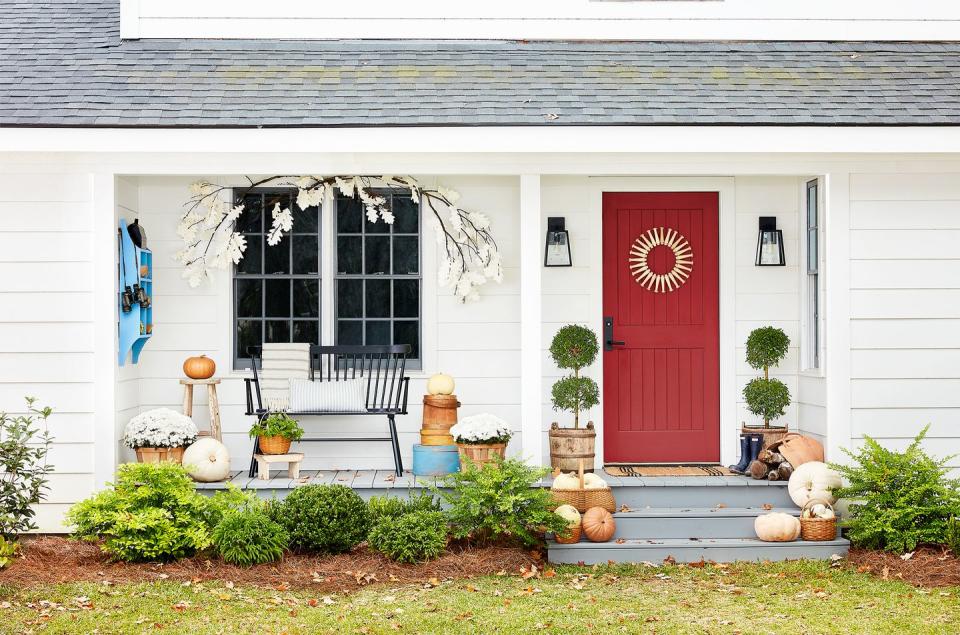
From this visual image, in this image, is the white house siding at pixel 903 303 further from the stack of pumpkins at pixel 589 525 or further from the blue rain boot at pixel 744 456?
the stack of pumpkins at pixel 589 525

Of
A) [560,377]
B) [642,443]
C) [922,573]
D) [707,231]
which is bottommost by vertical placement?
[922,573]

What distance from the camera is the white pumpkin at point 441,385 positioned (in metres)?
6.99

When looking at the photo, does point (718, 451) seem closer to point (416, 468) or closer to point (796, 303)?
point (796, 303)

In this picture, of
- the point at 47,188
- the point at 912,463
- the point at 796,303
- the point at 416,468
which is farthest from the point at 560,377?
the point at 47,188

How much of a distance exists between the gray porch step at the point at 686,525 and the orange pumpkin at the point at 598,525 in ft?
0.52

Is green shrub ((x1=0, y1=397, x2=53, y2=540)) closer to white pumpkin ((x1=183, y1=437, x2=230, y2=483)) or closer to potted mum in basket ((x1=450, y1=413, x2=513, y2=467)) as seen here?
white pumpkin ((x1=183, y1=437, x2=230, y2=483))

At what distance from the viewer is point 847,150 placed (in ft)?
20.0

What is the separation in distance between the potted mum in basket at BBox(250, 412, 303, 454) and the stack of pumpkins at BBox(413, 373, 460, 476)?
0.82 metres

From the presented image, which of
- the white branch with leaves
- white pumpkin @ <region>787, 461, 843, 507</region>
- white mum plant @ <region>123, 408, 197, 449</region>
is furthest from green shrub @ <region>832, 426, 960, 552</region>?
white mum plant @ <region>123, 408, 197, 449</region>

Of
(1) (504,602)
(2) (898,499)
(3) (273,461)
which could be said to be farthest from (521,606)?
(2) (898,499)

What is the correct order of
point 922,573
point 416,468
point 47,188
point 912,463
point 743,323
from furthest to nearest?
point 743,323, point 416,468, point 47,188, point 912,463, point 922,573

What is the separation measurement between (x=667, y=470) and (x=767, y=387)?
875 mm

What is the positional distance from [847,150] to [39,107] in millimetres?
4715

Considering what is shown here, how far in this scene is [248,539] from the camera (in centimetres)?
568
